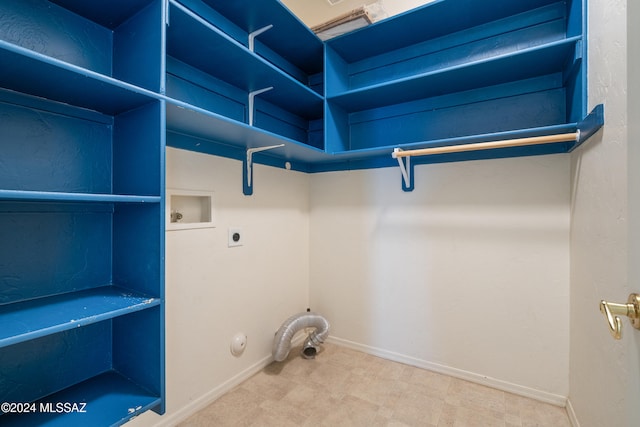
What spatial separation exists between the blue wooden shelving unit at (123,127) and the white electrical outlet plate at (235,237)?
1.63 feet

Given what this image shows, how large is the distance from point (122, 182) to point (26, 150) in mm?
292

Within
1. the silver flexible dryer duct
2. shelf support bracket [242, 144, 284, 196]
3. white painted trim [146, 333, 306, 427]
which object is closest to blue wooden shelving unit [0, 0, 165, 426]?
white painted trim [146, 333, 306, 427]

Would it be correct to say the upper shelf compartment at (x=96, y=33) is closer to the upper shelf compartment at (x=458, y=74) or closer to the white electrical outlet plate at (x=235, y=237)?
the white electrical outlet plate at (x=235, y=237)

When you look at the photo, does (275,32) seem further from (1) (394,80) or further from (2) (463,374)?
(2) (463,374)

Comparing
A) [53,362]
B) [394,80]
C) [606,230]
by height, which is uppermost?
[394,80]

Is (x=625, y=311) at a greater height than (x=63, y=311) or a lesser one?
greater

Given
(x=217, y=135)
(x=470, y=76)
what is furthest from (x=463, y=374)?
(x=217, y=135)

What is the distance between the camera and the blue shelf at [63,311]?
0.77 meters

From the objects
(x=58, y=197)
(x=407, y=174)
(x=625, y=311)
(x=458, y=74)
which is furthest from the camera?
(x=407, y=174)

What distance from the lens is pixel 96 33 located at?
1.17 metres

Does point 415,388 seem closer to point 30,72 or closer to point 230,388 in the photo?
Result: point 230,388

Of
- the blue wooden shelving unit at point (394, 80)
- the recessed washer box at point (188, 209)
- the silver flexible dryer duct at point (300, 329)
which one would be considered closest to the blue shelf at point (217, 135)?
the blue wooden shelving unit at point (394, 80)

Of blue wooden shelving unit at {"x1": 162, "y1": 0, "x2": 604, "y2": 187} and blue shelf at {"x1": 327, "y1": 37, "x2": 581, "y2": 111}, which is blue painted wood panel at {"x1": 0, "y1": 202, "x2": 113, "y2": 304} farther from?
blue shelf at {"x1": 327, "y1": 37, "x2": 581, "y2": 111}

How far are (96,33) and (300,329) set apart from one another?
2004 mm
